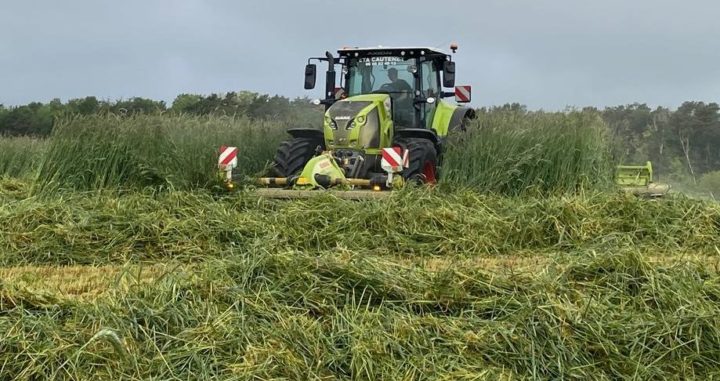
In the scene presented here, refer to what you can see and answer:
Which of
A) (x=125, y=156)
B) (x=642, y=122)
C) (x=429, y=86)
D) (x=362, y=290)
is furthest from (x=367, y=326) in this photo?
(x=642, y=122)

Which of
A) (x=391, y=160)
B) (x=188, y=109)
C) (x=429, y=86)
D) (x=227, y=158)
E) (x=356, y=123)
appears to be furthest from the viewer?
(x=188, y=109)

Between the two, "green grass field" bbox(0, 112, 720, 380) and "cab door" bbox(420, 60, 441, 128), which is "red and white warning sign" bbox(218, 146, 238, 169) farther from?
"cab door" bbox(420, 60, 441, 128)

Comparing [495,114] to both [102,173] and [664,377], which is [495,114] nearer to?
[102,173]

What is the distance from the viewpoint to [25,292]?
3.39 meters

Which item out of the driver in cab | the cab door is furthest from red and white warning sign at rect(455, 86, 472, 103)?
the driver in cab

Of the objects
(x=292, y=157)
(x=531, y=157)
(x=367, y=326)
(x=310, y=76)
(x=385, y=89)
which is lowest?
(x=367, y=326)

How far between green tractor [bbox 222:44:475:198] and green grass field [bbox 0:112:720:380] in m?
1.13

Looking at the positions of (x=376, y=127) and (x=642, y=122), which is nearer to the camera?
(x=376, y=127)

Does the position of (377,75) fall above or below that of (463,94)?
above

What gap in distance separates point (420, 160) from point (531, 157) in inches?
51.1

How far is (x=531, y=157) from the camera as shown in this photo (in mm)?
7859

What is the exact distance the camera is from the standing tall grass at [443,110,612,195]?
7.83 metres

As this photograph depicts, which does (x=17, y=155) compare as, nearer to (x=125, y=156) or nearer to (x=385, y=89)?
(x=125, y=156)

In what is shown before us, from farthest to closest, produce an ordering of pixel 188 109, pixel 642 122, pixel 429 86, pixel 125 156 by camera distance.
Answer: pixel 188 109 → pixel 642 122 → pixel 429 86 → pixel 125 156
